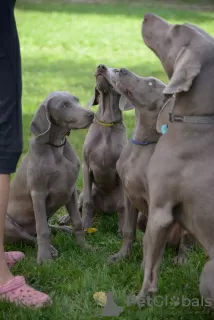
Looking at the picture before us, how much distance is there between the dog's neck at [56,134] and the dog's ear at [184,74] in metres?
1.39

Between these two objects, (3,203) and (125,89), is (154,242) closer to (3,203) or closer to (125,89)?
(3,203)

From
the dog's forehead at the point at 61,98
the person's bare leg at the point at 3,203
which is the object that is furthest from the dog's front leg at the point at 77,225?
the person's bare leg at the point at 3,203

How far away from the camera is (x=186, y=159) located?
3604 mm

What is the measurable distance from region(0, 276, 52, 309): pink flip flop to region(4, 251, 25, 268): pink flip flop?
533 millimetres

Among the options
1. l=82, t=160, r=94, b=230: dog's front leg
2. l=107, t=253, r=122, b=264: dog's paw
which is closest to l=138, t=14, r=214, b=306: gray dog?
l=107, t=253, r=122, b=264: dog's paw

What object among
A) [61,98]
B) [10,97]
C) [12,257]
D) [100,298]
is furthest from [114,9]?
[100,298]

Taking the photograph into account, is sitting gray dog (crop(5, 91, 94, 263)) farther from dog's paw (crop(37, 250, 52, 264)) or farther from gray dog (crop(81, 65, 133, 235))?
gray dog (crop(81, 65, 133, 235))

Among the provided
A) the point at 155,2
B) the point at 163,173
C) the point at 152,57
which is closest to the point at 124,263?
the point at 163,173

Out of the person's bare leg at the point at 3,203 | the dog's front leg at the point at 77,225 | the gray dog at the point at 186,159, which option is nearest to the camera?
the gray dog at the point at 186,159

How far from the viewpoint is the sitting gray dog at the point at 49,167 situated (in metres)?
4.62

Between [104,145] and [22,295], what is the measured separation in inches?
67.3

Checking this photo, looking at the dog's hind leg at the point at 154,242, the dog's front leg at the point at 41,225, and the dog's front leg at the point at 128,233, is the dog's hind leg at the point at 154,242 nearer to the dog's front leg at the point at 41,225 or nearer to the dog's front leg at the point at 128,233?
the dog's front leg at the point at 128,233

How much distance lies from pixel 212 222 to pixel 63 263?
1447 millimetres

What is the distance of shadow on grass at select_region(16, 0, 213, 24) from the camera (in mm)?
21812
